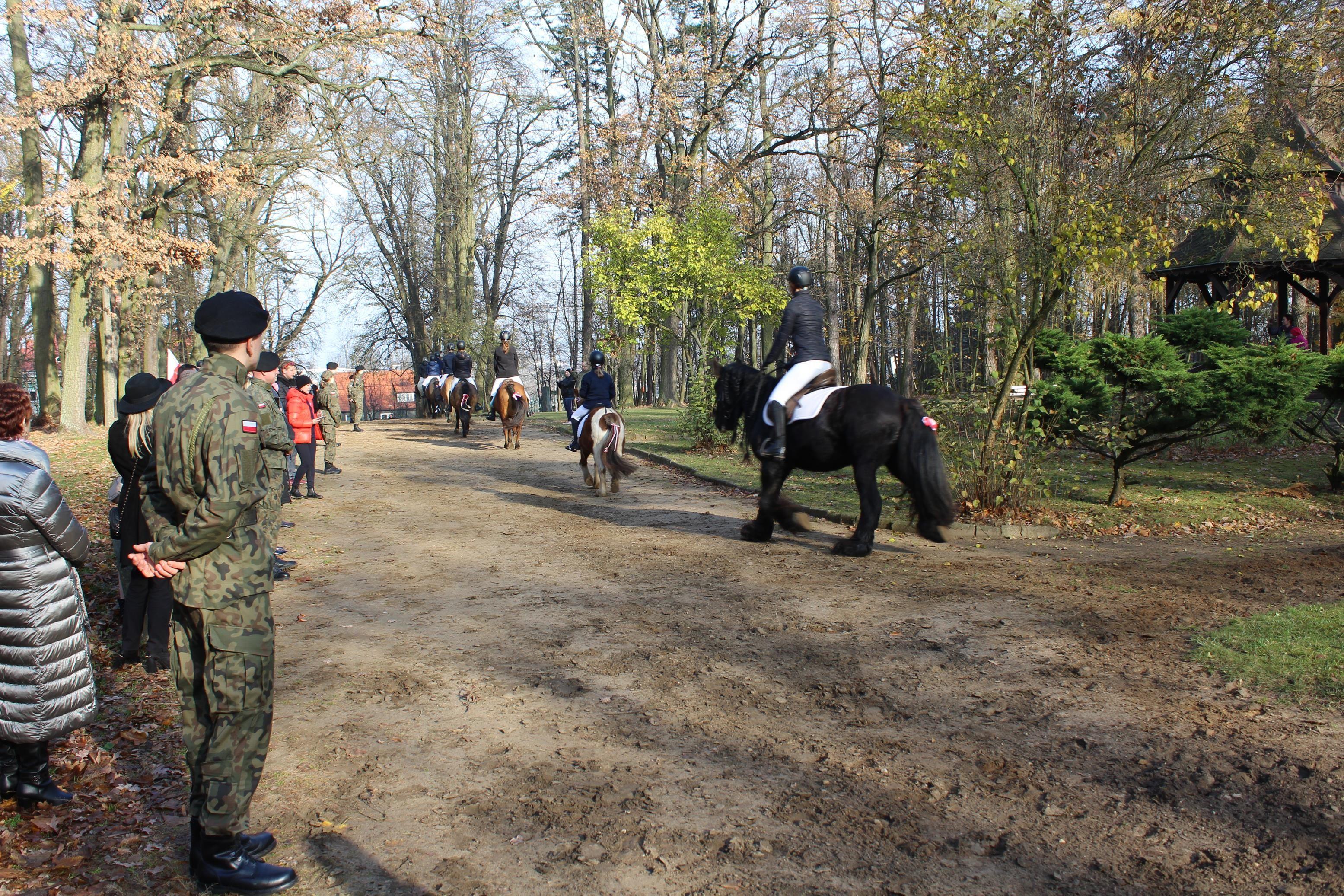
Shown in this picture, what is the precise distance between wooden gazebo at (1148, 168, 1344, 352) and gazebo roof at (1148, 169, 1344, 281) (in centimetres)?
2

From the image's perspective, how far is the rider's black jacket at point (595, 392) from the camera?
14234mm

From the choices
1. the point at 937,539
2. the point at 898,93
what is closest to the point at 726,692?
the point at 937,539

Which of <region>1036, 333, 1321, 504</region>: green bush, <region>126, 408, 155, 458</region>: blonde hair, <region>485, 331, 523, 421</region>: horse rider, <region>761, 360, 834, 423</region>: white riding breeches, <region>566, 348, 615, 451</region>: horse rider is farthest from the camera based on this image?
<region>485, 331, 523, 421</region>: horse rider

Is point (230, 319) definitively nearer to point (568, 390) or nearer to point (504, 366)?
point (568, 390)

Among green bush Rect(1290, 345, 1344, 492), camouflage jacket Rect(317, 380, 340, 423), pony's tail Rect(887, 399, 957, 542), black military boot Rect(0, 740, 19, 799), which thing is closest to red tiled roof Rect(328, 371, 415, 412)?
camouflage jacket Rect(317, 380, 340, 423)

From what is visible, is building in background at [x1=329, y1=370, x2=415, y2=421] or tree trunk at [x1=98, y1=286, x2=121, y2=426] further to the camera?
building in background at [x1=329, y1=370, x2=415, y2=421]

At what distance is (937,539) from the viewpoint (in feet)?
30.3

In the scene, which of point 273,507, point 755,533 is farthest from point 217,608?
point 755,533

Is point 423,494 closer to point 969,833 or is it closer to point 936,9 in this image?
point 936,9

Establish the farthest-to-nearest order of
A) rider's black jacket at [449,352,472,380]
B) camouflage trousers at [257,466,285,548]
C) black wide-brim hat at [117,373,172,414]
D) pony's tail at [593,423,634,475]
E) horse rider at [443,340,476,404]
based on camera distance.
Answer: rider's black jacket at [449,352,472,380] → horse rider at [443,340,476,404] → pony's tail at [593,423,634,475] → camouflage trousers at [257,466,285,548] → black wide-brim hat at [117,373,172,414]

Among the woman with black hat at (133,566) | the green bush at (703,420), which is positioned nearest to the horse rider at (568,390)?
the green bush at (703,420)

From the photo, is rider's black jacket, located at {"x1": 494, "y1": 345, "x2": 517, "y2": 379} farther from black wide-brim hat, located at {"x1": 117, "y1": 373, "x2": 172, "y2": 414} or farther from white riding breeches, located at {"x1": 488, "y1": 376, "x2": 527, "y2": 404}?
black wide-brim hat, located at {"x1": 117, "y1": 373, "x2": 172, "y2": 414}

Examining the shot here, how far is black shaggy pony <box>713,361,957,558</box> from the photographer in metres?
8.91

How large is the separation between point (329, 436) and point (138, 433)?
450 inches
